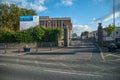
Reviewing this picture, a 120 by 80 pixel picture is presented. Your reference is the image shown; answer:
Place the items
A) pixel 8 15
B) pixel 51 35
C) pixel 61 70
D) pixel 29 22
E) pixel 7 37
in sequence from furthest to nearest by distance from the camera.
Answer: pixel 8 15 → pixel 29 22 → pixel 51 35 → pixel 7 37 → pixel 61 70

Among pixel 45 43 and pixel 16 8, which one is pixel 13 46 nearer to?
pixel 45 43

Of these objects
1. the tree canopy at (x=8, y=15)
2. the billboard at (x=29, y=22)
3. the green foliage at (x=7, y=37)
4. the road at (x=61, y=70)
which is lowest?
the road at (x=61, y=70)

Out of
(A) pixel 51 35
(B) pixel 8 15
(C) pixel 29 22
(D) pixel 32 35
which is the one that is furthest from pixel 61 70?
(B) pixel 8 15

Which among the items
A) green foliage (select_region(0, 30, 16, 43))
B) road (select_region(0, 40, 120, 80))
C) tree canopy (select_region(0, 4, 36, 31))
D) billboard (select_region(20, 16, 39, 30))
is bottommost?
road (select_region(0, 40, 120, 80))

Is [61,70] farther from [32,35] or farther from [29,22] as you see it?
[29,22]

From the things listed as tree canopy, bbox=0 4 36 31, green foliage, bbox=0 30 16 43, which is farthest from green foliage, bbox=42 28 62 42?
tree canopy, bbox=0 4 36 31

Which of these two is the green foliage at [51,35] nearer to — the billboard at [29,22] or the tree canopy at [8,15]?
the billboard at [29,22]

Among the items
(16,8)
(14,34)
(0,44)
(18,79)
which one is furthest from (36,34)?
(18,79)

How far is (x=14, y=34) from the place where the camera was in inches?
1753

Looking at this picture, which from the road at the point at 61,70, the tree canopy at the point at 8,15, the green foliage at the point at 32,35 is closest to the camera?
the road at the point at 61,70

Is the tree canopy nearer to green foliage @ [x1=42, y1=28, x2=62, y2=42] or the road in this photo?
green foliage @ [x1=42, y1=28, x2=62, y2=42]

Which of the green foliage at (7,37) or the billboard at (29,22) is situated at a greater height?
the billboard at (29,22)

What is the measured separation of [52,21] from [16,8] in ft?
227

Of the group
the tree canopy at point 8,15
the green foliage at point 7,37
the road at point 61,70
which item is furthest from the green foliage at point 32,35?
the road at point 61,70
